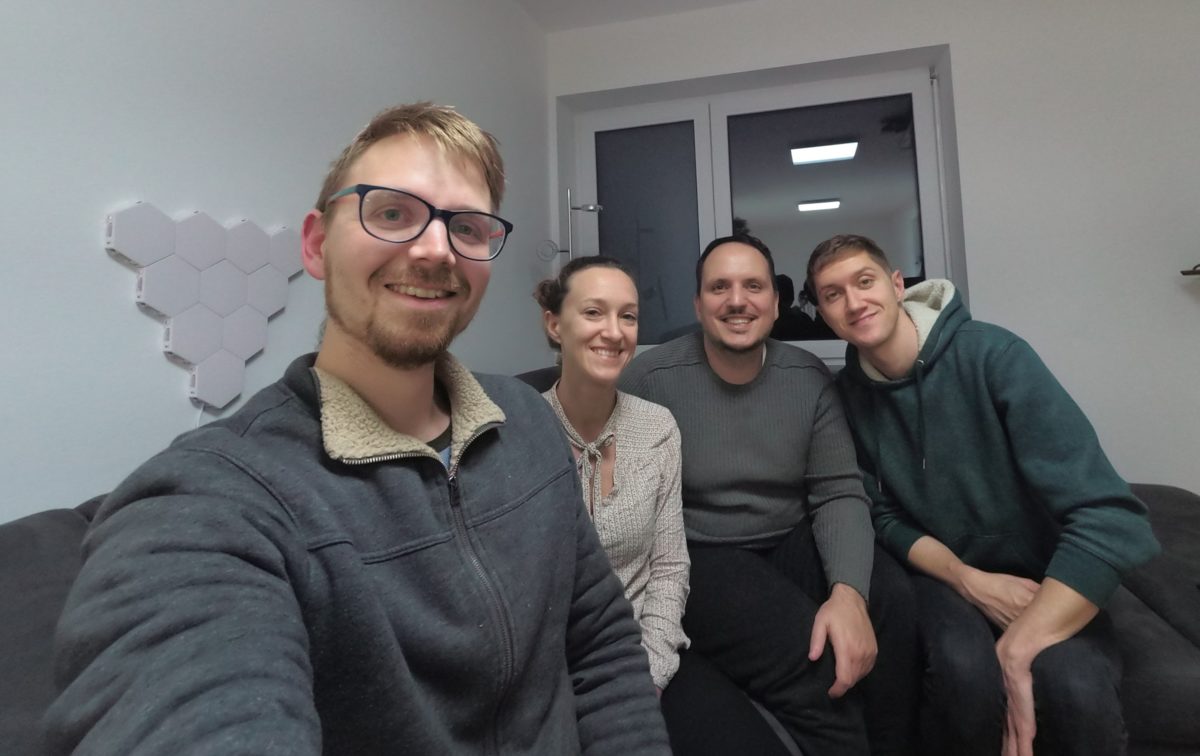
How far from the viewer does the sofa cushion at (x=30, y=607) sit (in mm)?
644

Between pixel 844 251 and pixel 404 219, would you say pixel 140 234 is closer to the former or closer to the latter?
pixel 404 219

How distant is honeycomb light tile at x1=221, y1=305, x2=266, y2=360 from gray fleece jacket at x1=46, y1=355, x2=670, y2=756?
684 mm

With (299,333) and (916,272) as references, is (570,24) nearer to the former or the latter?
(916,272)

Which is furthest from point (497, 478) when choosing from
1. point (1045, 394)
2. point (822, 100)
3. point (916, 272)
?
point (822, 100)

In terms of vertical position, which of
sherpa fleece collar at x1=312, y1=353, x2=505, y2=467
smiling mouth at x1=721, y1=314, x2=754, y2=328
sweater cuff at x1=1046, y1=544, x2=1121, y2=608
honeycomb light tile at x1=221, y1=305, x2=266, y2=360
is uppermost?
smiling mouth at x1=721, y1=314, x2=754, y2=328

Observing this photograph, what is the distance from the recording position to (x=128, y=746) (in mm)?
355

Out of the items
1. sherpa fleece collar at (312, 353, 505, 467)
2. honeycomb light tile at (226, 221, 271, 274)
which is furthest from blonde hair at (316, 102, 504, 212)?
honeycomb light tile at (226, 221, 271, 274)

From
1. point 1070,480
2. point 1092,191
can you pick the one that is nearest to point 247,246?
point 1070,480

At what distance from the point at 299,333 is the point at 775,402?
4.06 feet

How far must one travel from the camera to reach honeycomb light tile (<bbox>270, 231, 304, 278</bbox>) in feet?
4.32

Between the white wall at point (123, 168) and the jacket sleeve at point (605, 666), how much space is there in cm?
87

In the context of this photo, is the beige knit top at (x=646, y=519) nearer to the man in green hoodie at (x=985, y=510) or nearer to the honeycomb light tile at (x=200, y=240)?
the man in green hoodie at (x=985, y=510)

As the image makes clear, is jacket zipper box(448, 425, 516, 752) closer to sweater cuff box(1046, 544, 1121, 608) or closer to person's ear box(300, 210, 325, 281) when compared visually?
person's ear box(300, 210, 325, 281)

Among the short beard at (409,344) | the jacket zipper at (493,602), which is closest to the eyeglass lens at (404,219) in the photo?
the short beard at (409,344)
